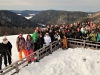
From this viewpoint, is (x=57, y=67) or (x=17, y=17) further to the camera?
(x=17, y=17)

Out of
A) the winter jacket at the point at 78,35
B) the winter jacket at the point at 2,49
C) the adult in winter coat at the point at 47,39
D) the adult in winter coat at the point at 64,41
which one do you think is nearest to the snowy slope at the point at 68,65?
the adult in winter coat at the point at 47,39

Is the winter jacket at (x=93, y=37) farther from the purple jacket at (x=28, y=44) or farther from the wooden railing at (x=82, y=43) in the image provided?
the purple jacket at (x=28, y=44)

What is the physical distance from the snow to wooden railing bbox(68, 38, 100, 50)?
60 centimetres

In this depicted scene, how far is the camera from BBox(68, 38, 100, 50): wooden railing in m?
13.1

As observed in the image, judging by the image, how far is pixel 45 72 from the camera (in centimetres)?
979

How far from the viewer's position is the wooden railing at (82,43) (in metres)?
13.1

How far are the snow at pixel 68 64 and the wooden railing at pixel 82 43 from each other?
605mm

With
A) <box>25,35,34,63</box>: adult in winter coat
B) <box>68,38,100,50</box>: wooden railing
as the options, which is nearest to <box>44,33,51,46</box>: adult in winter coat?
<box>25,35,34,63</box>: adult in winter coat

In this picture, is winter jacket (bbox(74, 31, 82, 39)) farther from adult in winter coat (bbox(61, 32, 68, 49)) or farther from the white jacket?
the white jacket

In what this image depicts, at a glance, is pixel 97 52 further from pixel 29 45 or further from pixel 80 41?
pixel 29 45

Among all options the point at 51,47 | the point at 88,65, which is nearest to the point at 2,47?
the point at 51,47

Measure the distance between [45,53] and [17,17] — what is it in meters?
186

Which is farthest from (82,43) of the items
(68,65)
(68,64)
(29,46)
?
(29,46)

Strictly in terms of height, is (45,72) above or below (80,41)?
below
